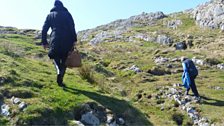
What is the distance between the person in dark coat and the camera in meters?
15.9

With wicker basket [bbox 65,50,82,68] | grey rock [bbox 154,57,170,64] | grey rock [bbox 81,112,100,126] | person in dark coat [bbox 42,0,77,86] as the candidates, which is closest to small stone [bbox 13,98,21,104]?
grey rock [bbox 81,112,100,126]

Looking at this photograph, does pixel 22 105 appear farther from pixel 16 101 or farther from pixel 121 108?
pixel 121 108

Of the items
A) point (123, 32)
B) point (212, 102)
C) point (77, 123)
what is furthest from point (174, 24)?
point (77, 123)

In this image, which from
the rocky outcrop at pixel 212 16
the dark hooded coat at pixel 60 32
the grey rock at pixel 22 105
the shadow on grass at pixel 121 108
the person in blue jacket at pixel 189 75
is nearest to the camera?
the grey rock at pixel 22 105

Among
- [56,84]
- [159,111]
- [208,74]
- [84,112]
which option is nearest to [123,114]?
[84,112]

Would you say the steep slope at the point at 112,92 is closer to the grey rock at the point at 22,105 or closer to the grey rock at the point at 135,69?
the grey rock at the point at 135,69

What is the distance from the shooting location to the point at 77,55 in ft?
56.2

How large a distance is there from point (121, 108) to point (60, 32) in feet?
12.0

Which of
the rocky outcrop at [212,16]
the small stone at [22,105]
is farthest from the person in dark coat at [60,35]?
the rocky outcrop at [212,16]

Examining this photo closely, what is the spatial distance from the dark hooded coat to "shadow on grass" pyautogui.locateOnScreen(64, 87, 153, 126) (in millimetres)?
1472

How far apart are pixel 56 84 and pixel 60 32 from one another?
2005mm

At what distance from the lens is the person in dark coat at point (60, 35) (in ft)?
52.1

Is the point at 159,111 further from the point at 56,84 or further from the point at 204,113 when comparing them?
the point at 56,84

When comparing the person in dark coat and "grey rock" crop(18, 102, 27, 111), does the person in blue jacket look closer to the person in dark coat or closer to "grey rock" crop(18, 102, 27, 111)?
the person in dark coat
